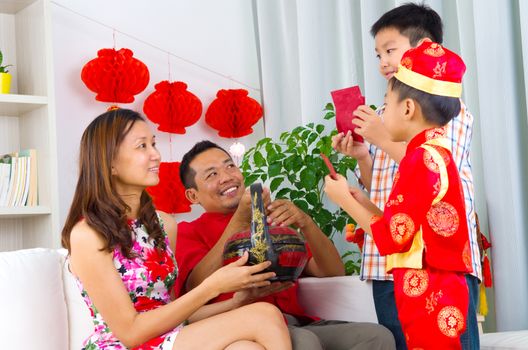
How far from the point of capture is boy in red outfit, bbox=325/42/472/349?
1586 mm

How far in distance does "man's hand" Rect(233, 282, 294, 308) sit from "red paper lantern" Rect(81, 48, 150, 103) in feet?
5.06

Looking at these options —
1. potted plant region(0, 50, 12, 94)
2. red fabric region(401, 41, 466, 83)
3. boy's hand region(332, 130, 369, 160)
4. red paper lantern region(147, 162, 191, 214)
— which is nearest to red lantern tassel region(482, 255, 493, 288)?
boy's hand region(332, 130, 369, 160)

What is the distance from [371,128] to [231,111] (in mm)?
1819

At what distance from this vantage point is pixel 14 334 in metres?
1.97

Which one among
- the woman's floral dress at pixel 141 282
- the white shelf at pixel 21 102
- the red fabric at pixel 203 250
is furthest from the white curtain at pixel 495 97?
the white shelf at pixel 21 102

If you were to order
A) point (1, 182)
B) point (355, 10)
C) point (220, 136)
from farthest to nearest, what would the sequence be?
1. point (220, 136)
2. point (355, 10)
3. point (1, 182)

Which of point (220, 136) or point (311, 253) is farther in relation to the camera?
point (220, 136)

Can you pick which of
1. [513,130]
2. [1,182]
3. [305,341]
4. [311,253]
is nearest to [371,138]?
[305,341]

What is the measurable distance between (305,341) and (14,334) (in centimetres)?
75

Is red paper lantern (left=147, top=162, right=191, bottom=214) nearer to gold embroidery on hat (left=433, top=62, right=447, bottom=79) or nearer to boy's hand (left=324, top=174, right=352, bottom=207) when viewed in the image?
boy's hand (left=324, top=174, right=352, bottom=207)

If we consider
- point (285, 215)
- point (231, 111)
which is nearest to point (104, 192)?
point (285, 215)

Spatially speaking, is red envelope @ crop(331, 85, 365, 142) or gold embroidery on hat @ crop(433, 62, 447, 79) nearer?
gold embroidery on hat @ crop(433, 62, 447, 79)

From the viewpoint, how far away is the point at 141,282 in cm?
193

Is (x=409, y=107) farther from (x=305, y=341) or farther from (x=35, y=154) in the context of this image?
(x=35, y=154)
